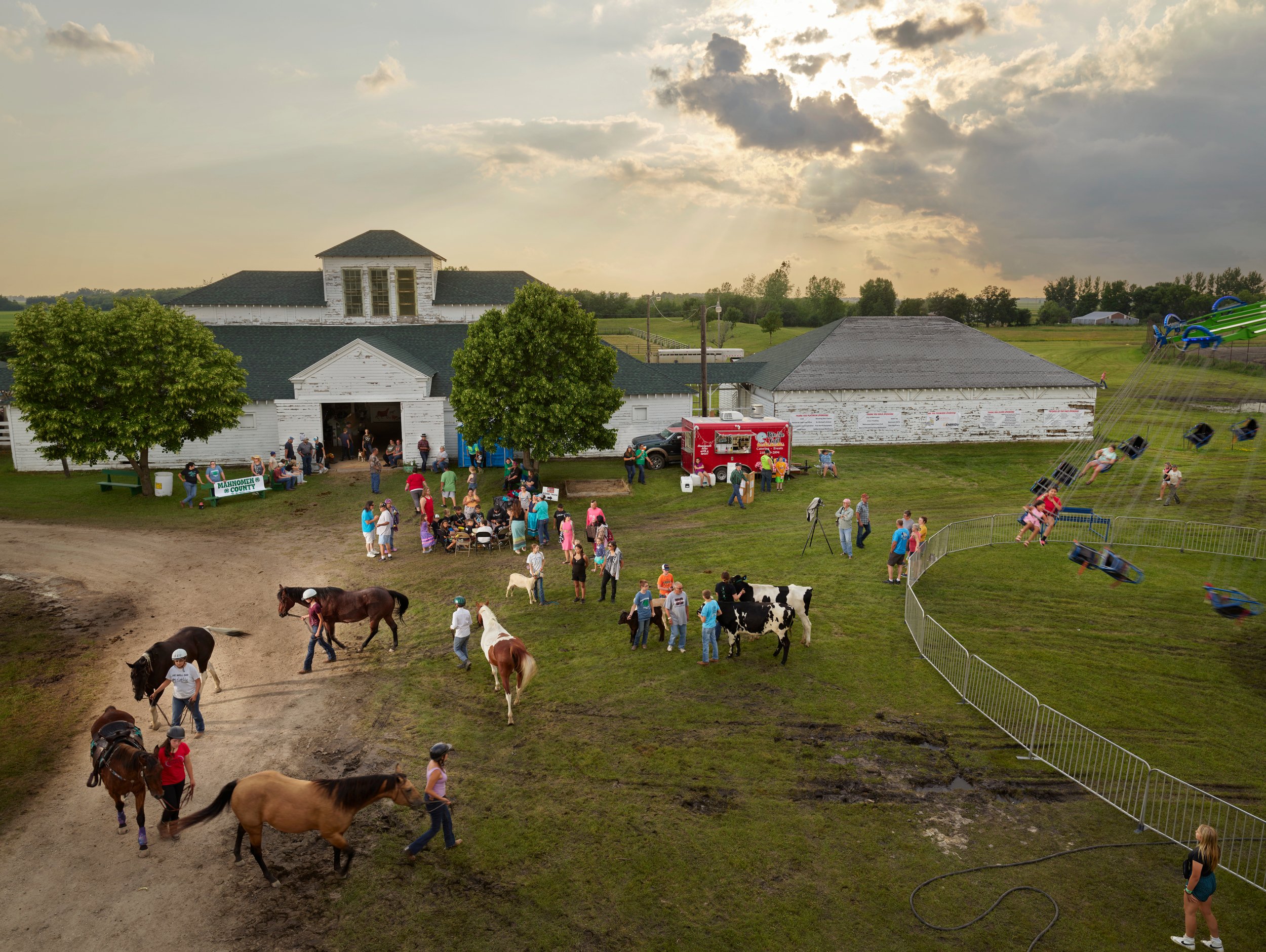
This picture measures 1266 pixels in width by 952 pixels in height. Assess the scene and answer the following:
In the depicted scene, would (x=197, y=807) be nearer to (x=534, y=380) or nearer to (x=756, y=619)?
(x=756, y=619)

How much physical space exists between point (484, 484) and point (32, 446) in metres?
23.3

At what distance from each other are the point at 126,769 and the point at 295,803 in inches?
111

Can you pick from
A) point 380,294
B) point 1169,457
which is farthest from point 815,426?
point 380,294

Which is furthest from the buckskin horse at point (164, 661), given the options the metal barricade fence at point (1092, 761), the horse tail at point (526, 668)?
the metal barricade fence at point (1092, 761)

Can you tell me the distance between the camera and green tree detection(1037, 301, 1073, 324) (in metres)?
136

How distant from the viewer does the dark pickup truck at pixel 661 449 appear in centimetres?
3869

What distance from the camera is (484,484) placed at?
3500 centimetres

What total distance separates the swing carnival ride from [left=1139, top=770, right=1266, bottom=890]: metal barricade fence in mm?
3703

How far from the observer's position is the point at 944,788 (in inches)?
473

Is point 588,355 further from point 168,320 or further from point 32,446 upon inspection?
point 32,446

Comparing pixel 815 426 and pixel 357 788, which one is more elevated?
pixel 815 426

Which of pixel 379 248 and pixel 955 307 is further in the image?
pixel 955 307

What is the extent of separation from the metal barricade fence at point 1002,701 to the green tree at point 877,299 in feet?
392

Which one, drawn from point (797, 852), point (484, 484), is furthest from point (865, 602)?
point (484, 484)
